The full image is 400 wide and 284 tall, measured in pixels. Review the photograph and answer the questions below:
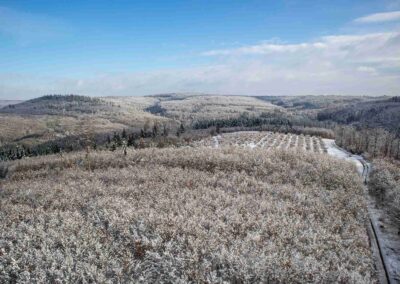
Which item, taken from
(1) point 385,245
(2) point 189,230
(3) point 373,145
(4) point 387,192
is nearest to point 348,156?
(3) point 373,145

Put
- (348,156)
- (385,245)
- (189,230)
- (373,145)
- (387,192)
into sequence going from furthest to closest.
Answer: (373,145), (348,156), (387,192), (385,245), (189,230)

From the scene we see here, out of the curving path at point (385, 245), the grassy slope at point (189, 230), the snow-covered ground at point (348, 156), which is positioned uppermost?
the grassy slope at point (189, 230)

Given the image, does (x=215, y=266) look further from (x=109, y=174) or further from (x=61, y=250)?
(x=109, y=174)

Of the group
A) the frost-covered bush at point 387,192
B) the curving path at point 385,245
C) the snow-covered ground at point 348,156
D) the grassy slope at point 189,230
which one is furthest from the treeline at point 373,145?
the grassy slope at point 189,230

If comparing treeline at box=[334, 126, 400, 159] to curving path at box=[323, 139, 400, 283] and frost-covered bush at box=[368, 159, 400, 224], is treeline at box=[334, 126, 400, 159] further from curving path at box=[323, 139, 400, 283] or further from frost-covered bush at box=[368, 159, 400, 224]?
curving path at box=[323, 139, 400, 283]

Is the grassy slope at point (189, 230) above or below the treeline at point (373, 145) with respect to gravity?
above

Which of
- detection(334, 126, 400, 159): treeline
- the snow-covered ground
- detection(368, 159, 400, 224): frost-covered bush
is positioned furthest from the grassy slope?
detection(334, 126, 400, 159): treeline

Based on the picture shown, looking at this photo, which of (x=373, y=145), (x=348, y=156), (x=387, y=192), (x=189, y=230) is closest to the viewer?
(x=189, y=230)

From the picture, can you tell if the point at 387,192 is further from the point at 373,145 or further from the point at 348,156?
the point at 373,145

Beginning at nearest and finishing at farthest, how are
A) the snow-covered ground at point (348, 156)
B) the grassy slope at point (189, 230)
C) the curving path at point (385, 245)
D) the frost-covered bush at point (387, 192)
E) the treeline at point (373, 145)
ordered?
the grassy slope at point (189, 230) < the curving path at point (385, 245) < the frost-covered bush at point (387, 192) < the snow-covered ground at point (348, 156) < the treeline at point (373, 145)

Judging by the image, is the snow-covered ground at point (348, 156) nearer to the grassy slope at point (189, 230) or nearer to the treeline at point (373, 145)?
the treeline at point (373, 145)

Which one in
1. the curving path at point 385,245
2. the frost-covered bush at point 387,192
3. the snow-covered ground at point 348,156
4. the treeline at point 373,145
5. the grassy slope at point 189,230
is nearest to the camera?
the grassy slope at point 189,230
